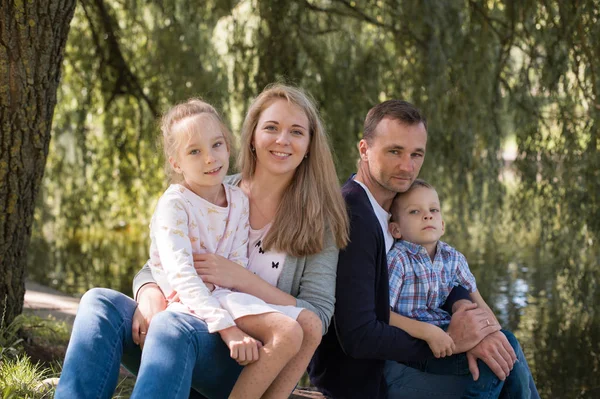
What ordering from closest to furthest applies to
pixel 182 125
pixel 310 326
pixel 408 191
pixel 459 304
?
1. pixel 310 326
2. pixel 182 125
3. pixel 459 304
4. pixel 408 191

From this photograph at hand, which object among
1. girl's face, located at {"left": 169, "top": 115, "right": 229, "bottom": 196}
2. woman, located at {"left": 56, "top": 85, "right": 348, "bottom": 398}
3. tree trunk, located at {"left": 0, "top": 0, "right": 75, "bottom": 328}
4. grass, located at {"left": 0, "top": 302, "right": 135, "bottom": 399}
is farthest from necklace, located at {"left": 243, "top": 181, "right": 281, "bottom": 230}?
tree trunk, located at {"left": 0, "top": 0, "right": 75, "bottom": 328}

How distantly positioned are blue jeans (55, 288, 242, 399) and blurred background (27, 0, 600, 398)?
2354mm

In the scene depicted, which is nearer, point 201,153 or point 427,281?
point 201,153

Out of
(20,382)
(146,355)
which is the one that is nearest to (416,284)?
(146,355)

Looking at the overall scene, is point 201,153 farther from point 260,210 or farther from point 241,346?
point 241,346

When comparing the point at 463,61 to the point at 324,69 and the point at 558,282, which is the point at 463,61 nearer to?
the point at 324,69

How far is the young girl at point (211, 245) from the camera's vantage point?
2158mm

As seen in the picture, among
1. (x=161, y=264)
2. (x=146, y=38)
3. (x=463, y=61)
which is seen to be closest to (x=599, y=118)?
(x=463, y=61)

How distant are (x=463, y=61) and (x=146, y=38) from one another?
227 centimetres

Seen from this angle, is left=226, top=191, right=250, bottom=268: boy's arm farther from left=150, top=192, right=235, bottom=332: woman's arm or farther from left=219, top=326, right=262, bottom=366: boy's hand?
left=219, top=326, right=262, bottom=366: boy's hand

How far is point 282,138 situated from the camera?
A: 2469 millimetres

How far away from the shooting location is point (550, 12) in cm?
437

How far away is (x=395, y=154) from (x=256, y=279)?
0.66m

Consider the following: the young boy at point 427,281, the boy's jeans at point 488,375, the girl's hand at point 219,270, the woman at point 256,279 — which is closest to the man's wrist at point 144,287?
the woman at point 256,279
